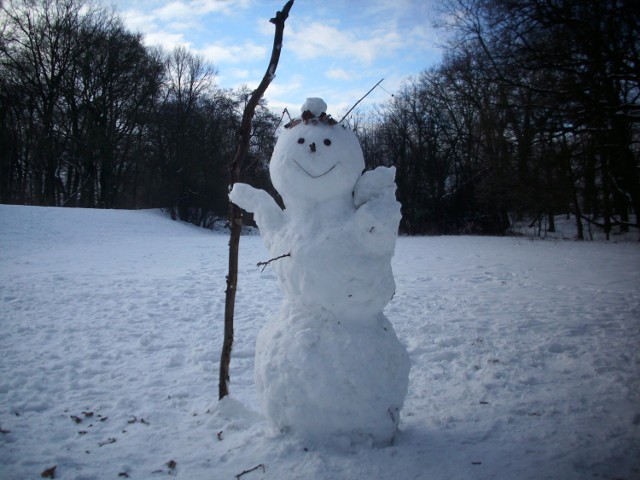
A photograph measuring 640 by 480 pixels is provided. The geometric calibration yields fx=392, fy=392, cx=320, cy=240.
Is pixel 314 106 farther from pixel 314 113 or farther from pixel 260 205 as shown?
pixel 260 205

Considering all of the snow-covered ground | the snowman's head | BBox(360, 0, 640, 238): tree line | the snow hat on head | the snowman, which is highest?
BBox(360, 0, 640, 238): tree line

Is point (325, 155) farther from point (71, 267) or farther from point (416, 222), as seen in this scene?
point (416, 222)

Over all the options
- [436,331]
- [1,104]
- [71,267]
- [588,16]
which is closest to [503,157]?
[588,16]

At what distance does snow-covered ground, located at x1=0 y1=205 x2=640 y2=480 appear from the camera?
2.35 m

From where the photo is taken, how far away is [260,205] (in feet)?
9.04

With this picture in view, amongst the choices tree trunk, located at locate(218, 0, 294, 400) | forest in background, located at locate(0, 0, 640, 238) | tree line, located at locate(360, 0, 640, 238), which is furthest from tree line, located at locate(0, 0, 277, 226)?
tree trunk, located at locate(218, 0, 294, 400)

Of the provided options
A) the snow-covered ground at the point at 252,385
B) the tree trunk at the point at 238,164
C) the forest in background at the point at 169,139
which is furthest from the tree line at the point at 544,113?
the tree trunk at the point at 238,164

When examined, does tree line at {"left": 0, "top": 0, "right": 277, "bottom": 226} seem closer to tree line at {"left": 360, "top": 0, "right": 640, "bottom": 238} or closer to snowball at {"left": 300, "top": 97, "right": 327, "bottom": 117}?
tree line at {"left": 360, "top": 0, "right": 640, "bottom": 238}

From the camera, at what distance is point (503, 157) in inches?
608

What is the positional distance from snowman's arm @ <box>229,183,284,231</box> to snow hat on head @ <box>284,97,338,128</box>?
529 millimetres

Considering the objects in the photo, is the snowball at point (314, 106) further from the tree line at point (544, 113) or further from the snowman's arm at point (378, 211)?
the tree line at point (544, 113)

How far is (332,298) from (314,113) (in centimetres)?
123

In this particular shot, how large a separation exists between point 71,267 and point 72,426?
7552 mm

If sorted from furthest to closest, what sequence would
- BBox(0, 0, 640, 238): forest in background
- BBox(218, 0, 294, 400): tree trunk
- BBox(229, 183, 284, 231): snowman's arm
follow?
BBox(0, 0, 640, 238): forest in background, BBox(218, 0, 294, 400): tree trunk, BBox(229, 183, 284, 231): snowman's arm
